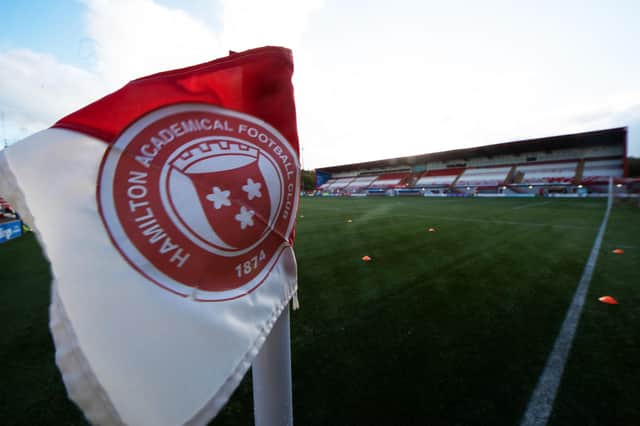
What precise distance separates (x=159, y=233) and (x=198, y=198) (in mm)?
115

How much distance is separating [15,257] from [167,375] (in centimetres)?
806

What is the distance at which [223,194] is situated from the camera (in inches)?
26.7

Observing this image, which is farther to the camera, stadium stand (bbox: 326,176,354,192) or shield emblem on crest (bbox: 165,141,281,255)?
stadium stand (bbox: 326,176,354,192)

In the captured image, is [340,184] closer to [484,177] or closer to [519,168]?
[484,177]

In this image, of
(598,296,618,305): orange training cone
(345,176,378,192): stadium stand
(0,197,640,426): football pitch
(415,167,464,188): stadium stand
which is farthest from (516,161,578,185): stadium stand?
(598,296,618,305): orange training cone

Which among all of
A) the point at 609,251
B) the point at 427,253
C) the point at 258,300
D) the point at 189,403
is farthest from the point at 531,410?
the point at 609,251

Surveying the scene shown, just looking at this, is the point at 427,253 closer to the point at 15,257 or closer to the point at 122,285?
the point at 122,285

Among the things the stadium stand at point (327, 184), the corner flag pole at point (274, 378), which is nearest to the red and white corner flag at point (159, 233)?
the corner flag pole at point (274, 378)

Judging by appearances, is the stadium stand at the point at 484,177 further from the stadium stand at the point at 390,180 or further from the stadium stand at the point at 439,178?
the stadium stand at the point at 390,180

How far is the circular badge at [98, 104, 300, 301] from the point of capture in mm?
540

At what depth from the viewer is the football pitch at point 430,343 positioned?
66.8 inches

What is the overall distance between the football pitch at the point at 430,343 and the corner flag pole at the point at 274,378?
91 cm

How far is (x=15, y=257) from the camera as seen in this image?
18.3 ft

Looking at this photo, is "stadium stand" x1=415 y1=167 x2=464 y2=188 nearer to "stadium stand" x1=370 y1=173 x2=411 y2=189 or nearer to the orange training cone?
"stadium stand" x1=370 y1=173 x2=411 y2=189
